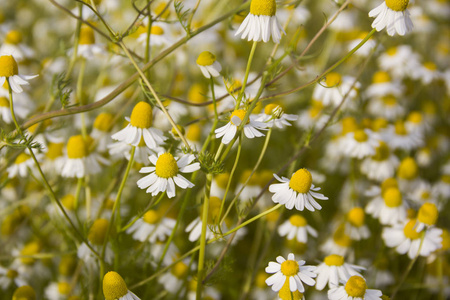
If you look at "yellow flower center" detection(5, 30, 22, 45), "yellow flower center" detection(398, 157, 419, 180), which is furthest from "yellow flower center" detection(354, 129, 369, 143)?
"yellow flower center" detection(5, 30, 22, 45)

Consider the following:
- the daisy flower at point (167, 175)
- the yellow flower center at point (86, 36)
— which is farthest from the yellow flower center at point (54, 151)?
the daisy flower at point (167, 175)

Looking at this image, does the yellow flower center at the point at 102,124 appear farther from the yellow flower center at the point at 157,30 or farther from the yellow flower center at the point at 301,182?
the yellow flower center at the point at 301,182

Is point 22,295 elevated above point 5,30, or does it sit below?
below

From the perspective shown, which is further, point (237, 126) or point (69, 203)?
point (69, 203)

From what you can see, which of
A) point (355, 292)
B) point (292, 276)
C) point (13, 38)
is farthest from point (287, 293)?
point (13, 38)

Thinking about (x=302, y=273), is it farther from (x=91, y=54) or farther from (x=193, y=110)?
(x=193, y=110)

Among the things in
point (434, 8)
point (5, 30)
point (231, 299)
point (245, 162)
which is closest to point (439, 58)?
point (434, 8)

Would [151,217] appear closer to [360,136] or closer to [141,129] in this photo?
[141,129]
